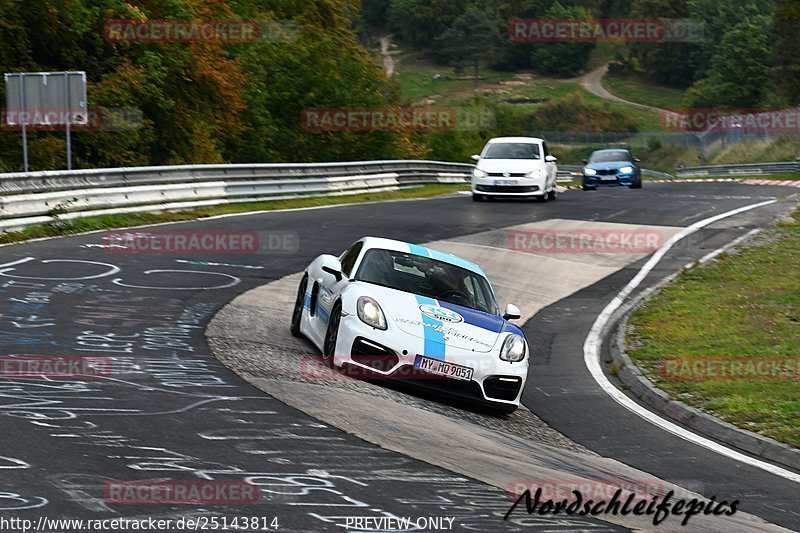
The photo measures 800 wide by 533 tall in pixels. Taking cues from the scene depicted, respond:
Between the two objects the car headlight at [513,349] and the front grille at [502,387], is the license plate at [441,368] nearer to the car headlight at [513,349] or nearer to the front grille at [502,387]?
the front grille at [502,387]

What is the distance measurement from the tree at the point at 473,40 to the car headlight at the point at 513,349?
137 m

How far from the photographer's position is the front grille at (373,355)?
33.4 feet

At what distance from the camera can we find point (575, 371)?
13047 millimetres

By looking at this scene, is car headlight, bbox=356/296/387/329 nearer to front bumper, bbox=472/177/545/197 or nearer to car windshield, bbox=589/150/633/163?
front bumper, bbox=472/177/545/197

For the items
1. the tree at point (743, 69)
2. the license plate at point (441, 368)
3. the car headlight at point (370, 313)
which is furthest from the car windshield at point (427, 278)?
the tree at point (743, 69)

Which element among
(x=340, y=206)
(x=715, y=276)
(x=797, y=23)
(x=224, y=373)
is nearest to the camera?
(x=224, y=373)

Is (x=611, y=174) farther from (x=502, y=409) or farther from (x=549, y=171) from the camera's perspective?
(x=502, y=409)

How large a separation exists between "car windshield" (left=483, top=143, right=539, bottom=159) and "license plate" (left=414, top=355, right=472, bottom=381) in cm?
2072

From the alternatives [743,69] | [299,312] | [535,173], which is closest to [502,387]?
[299,312]

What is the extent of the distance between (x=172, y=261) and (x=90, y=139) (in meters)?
14.3

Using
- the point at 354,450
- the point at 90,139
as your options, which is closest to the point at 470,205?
the point at 90,139

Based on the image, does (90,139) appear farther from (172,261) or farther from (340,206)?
(172,261)

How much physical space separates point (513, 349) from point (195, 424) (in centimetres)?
373

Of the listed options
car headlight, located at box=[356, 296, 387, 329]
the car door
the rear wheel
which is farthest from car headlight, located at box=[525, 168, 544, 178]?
the rear wheel
